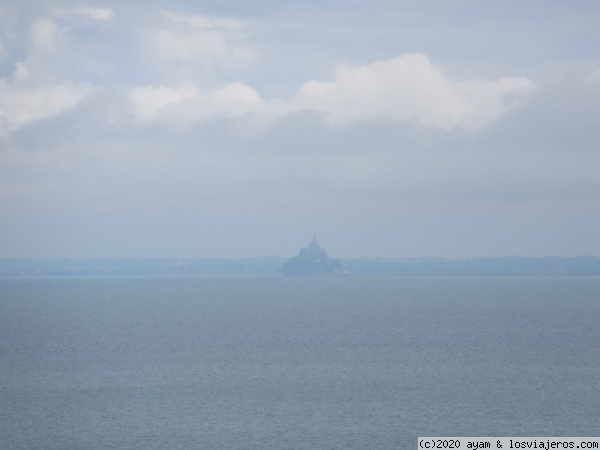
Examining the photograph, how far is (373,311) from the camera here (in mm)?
135750

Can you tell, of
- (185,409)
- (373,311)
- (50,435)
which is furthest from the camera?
(373,311)

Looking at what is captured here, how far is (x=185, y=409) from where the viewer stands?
5019 cm

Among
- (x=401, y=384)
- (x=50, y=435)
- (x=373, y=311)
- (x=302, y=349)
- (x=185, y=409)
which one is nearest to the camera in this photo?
(x=50, y=435)

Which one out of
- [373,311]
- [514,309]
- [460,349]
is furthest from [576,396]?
[514,309]

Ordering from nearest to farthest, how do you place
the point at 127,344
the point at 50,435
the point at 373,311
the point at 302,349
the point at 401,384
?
the point at 50,435
the point at 401,384
the point at 302,349
the point at 127,344
the point at 373,311

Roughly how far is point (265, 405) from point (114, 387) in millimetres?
13435

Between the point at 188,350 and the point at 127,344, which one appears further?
the point at 127,344

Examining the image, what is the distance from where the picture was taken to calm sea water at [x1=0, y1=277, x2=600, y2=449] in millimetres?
44719

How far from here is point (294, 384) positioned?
58.3 m

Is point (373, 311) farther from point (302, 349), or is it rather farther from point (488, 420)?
point (488, 420)

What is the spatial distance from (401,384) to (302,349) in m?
21.4

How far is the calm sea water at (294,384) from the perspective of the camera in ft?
147

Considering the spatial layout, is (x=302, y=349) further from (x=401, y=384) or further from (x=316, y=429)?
(x=316, y=429)

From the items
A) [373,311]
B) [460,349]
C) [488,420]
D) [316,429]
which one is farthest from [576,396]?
[373,311]
